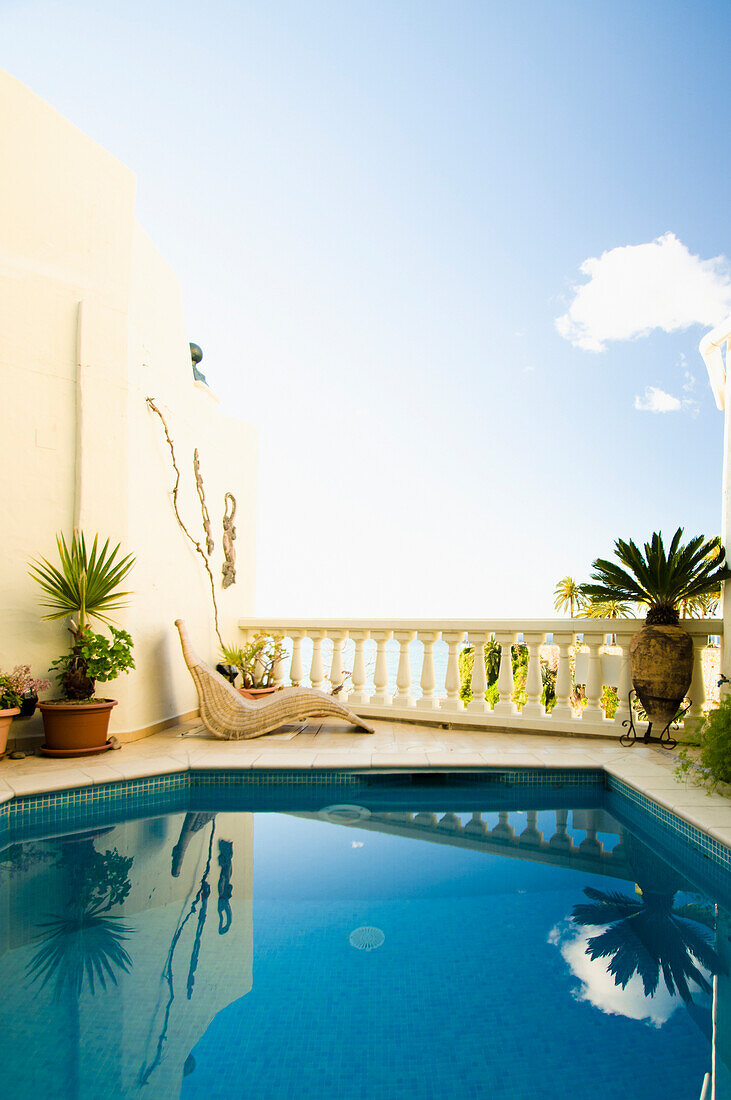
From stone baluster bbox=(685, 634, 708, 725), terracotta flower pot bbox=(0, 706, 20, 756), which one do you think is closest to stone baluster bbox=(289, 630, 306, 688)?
terracotta flower pot bbox=(0, 706, 20, 756)

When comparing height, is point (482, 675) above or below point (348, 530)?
below

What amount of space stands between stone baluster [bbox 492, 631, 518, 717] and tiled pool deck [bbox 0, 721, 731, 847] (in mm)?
264

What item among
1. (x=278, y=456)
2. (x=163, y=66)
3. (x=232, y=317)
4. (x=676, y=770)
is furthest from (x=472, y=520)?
(x=676, y=770)

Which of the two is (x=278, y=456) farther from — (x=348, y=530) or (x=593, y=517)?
(x=593, y=517)

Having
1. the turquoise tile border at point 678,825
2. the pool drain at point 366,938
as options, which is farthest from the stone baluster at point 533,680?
the pool drain at point 366,938

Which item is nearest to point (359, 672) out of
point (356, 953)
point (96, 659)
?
point (96, 659)

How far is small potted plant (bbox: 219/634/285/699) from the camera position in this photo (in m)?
6.47

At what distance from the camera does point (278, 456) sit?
33.5 m

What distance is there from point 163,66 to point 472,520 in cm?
4265

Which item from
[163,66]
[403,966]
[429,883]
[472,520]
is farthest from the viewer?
[472,520]

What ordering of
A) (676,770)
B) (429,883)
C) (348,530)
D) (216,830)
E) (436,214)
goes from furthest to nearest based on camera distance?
(348,530) → (436,214) → (676,770) → (216,830) → (429,883)

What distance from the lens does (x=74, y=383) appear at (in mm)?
5043

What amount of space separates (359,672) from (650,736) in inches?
114

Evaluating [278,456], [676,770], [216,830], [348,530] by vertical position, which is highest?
[278,456]
